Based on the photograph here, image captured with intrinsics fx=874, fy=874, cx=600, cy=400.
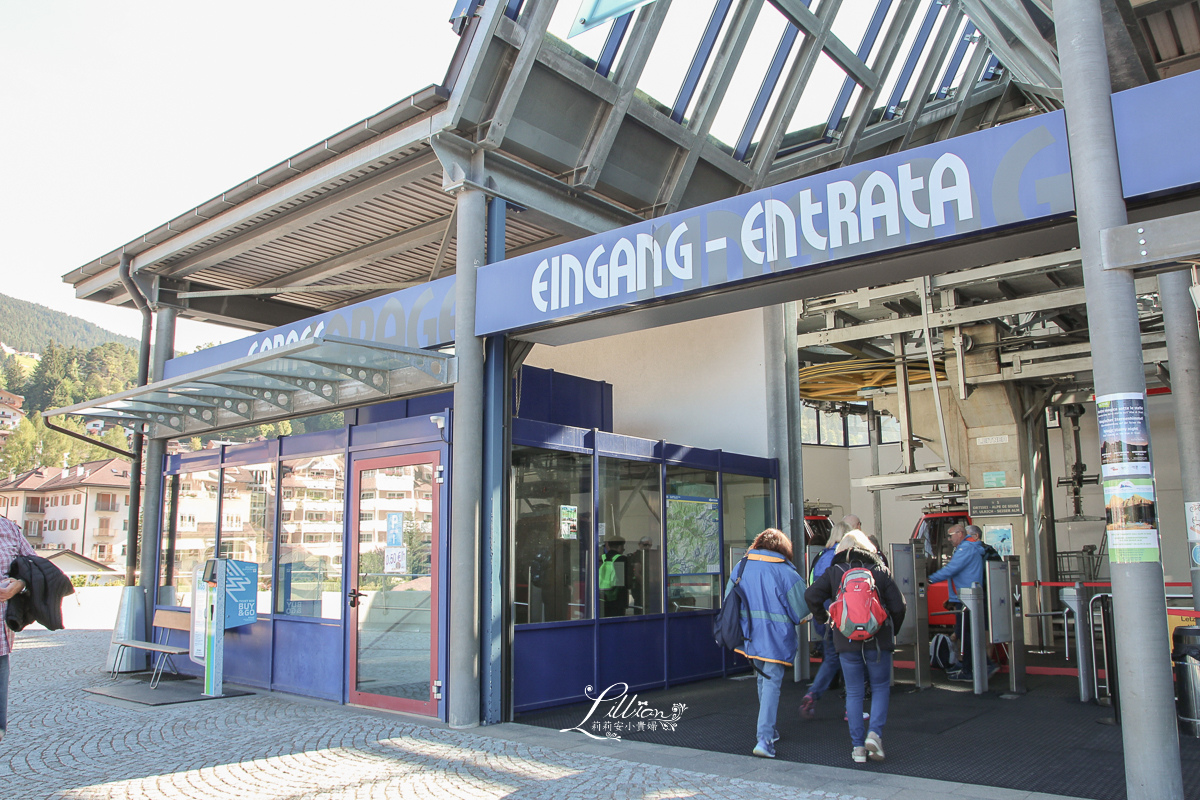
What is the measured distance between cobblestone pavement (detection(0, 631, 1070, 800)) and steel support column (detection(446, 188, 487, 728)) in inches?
17.1

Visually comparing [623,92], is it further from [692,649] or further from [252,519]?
[252,519]

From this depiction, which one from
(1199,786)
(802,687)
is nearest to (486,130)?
(802,687)

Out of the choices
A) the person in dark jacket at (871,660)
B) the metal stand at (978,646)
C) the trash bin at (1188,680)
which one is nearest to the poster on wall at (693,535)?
the metal stand at (978,646)

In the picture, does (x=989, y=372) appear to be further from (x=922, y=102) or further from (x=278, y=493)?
(x=278, y=493)

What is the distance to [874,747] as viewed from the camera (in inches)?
231

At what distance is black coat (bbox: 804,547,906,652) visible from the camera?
19.2 ft

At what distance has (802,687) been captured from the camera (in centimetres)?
938

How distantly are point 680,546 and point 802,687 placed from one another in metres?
1.97

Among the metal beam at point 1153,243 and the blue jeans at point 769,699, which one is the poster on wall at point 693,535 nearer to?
the blue jeans at point 769,699

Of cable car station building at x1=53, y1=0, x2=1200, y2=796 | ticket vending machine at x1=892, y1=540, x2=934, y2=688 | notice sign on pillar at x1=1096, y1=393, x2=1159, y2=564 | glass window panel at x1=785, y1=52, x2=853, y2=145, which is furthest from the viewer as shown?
glass window panel at x1=785, y1=52, x2=853, y2=145

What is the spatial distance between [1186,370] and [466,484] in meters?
6.64

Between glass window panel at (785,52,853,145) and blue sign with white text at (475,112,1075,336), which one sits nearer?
blue sign with white text at (475,112,1075,336)

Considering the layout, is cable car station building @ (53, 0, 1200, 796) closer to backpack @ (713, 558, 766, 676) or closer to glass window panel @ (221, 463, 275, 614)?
glass window panel @ (221, 463, 275, 614)

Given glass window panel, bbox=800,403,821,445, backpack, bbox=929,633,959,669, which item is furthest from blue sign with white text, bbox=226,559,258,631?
glass window panel, bbox=800,403,821,445
